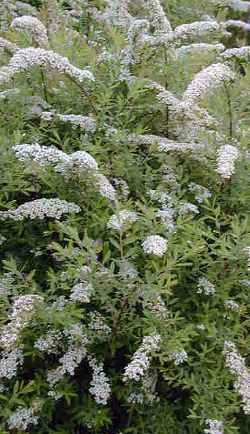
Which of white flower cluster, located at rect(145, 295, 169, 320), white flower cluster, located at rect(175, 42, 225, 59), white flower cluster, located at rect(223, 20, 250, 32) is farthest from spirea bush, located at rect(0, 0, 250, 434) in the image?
white flower cluster, located at rect(223, 20, 250, 32)

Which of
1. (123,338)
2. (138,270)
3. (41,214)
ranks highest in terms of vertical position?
(41,214)

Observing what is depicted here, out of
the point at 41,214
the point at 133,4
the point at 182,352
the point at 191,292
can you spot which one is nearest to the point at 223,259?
the point at 191,292

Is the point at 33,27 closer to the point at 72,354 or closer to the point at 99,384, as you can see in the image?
the point at 72,354

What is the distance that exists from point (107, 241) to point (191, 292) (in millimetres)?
380

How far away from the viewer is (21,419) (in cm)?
216

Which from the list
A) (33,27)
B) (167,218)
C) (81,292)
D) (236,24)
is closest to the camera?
(81,292)

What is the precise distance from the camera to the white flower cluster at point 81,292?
83.5 inches

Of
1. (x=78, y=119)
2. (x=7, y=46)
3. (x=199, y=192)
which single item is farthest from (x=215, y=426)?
(x=7, y=46)

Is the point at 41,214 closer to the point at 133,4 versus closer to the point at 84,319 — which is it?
the point at 84,319

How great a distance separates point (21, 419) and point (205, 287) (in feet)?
2.61

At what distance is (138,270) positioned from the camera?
2.42 m

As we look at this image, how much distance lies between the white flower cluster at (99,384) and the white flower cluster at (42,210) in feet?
1.76

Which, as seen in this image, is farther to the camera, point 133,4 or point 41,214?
point 133,4

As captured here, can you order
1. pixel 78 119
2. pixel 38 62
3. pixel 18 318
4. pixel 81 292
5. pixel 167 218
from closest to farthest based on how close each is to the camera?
pixel 18 318, pixel 81 292, pixel 167 218, pixel 38 62, pixel 78 119
